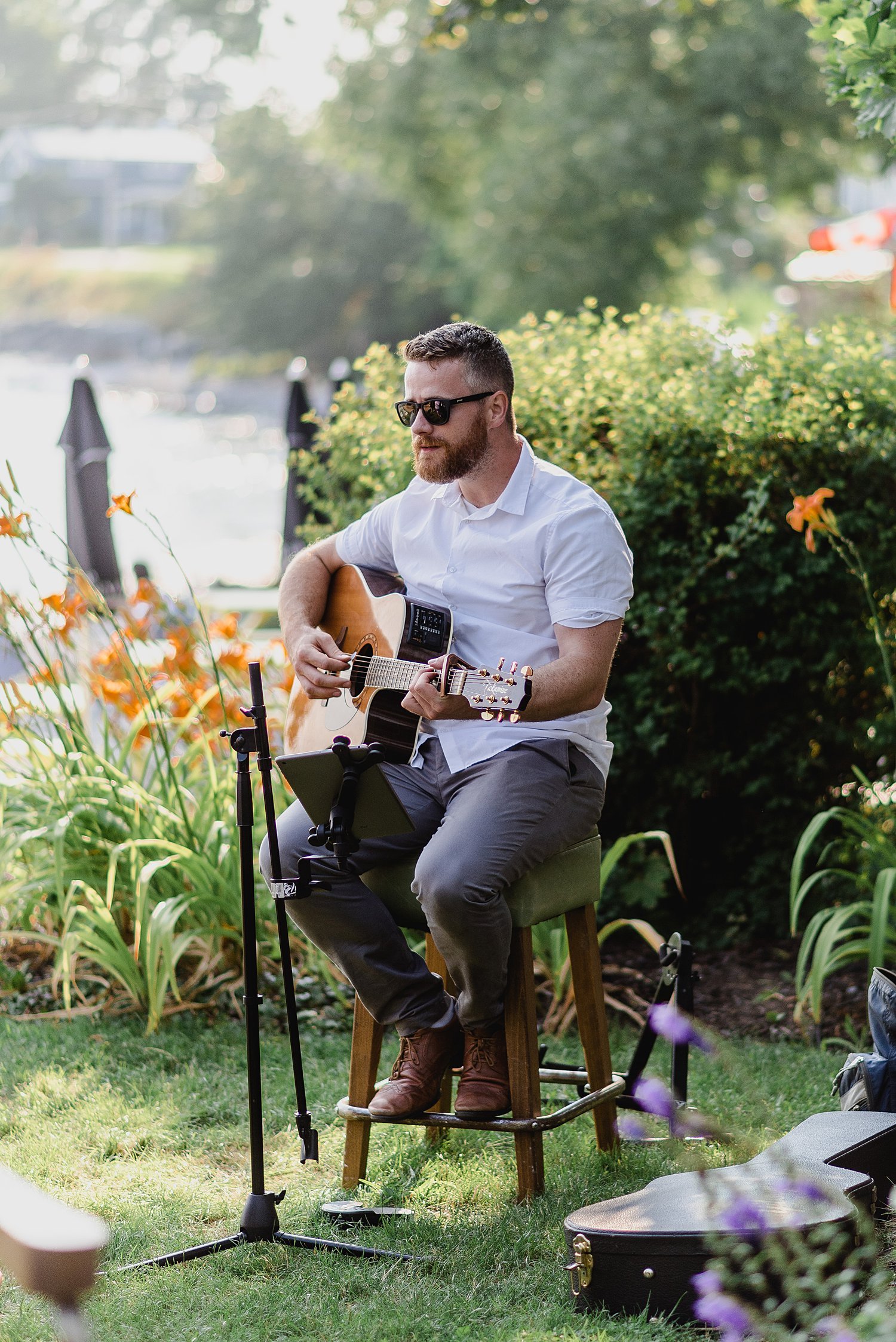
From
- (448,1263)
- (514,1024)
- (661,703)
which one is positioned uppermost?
(661,703)

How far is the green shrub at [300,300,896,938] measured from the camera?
3906mm

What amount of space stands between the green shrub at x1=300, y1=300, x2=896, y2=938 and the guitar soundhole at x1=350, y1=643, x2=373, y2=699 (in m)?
1.19

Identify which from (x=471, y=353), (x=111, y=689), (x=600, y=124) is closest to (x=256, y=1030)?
(x=471, y=353)

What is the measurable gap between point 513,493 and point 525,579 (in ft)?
0.61

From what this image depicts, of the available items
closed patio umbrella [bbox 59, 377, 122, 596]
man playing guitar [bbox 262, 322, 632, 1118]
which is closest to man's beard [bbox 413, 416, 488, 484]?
man playing guitar [bbox 262, 322, 632, 1118]

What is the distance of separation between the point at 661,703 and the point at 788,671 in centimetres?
37

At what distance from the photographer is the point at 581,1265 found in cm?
229

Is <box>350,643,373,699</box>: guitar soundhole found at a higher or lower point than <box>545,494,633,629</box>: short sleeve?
lower

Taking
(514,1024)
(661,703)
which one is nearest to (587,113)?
(661,703)

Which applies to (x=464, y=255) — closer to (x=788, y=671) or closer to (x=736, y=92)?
(x=736, y=92)

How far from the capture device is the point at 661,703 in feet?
13.4

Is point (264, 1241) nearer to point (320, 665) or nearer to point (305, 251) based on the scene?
point (320, 665)

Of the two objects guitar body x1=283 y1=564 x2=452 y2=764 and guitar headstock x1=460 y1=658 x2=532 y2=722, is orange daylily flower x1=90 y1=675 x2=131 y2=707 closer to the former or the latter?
guitar body x1=283 y1=564 x2=452 y2=764

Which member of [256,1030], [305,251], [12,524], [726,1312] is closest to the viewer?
[726,1312]
